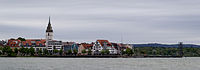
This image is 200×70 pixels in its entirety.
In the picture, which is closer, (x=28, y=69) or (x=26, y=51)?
(x=28, y=69)

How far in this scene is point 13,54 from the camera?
187000mm

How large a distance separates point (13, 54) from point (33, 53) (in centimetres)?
992

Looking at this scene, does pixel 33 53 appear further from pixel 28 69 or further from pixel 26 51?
pixel 28 69

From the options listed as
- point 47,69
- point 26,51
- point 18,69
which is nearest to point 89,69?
point 47,69

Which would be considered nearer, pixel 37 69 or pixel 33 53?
pixel 37 69

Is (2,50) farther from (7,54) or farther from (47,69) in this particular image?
(47,69)

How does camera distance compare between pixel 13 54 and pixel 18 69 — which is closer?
pixel 18 69

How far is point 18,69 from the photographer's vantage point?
70312mm

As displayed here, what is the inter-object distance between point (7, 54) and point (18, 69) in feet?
413

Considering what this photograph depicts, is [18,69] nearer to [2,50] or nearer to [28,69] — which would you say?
[28,69]

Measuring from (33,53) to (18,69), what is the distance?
404 ft

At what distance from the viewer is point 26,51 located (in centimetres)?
18688

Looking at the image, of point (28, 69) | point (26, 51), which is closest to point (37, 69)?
point (28, 69)

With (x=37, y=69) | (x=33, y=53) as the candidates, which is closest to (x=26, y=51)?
(x=33, y=53)
